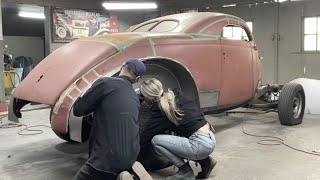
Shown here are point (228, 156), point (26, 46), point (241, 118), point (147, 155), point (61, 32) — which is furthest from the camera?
point (26, 46)

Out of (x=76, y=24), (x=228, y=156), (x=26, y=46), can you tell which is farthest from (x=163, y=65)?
(x=26, y=46)

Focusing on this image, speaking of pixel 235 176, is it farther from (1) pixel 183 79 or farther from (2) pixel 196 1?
(2) pixel 196 1

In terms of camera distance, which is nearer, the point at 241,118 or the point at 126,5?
the point at 241,118

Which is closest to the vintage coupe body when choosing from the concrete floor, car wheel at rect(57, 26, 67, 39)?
the concrete floor

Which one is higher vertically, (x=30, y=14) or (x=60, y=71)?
(x=30, y=14)

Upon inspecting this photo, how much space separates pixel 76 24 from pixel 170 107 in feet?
29.8

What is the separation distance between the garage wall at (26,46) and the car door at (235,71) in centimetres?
1367

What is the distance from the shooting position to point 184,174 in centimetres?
404

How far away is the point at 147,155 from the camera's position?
13.8ft

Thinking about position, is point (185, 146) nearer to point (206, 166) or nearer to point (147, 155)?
point (206, 166)

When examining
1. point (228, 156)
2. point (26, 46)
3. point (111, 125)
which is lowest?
point (228, 156)

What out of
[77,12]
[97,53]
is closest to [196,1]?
[77,12]

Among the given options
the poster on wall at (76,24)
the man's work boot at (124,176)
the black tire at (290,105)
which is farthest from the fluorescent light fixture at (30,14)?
the man's work boot at (124,176)

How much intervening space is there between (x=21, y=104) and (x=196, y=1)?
9.37 metres
